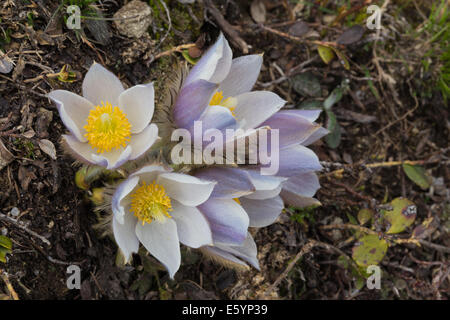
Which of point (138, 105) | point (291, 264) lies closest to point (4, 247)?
point (138, 105)

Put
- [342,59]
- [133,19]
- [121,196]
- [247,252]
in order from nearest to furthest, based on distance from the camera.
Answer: [121,196], [247,252], [133,19], [342,59]

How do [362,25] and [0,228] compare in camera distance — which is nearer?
[0,228]

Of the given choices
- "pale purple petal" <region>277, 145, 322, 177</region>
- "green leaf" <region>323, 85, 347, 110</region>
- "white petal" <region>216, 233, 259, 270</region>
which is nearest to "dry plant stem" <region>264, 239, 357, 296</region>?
"white petal" <region>216, 233, 259, 270</region>

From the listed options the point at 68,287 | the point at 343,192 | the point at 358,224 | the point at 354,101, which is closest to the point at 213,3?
the point at 354,101

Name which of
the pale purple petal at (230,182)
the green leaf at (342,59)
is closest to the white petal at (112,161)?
the pale purple petal at (230,182)

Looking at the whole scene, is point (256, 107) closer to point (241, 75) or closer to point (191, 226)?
point (241, 75)

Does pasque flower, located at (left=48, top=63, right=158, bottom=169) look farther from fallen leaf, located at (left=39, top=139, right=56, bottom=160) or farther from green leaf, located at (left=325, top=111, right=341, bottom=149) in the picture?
green leaf, located at (left=325, top=111, right=341, bottom=149)
